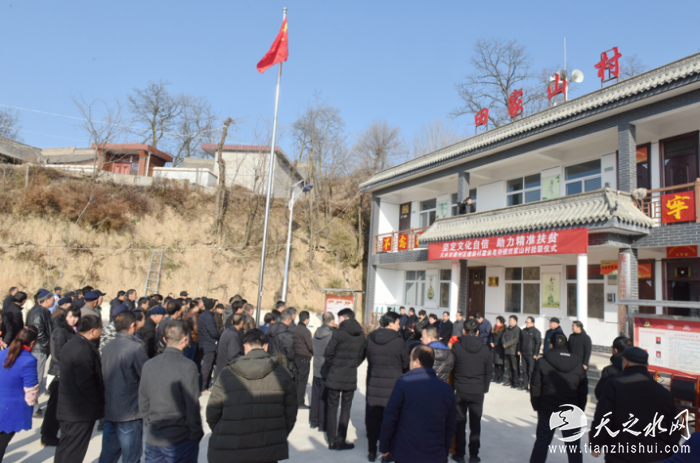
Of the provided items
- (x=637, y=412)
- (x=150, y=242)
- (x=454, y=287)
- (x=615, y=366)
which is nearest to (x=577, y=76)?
(x=454, y=287)

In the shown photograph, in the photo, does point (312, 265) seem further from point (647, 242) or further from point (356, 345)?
point (356, 345)

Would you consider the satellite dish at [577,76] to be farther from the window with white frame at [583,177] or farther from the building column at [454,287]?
the building column at [454,287]

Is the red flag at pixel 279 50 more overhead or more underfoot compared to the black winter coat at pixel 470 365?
more overhead

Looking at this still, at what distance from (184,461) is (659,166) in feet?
45.0

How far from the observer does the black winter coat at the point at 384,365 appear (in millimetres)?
5199

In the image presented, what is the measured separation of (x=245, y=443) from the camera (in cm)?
304

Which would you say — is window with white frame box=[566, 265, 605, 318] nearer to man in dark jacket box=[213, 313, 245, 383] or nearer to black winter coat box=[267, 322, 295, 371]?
black winter coat box=[267, 322, 295, 371]

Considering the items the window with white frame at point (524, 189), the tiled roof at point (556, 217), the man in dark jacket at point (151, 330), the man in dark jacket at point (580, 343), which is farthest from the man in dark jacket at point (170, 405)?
the window with white frame at point (524, 189)

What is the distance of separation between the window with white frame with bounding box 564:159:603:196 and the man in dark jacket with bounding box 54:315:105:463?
13835mm

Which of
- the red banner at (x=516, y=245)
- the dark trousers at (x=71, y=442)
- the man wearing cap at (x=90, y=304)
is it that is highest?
the red banner at (x=516, y=245)

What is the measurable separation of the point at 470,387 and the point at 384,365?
41.8 inches

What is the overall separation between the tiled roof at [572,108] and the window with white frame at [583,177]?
2164 mm

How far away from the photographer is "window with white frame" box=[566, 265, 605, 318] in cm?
1312

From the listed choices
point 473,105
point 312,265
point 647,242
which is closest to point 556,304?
point 647,242
